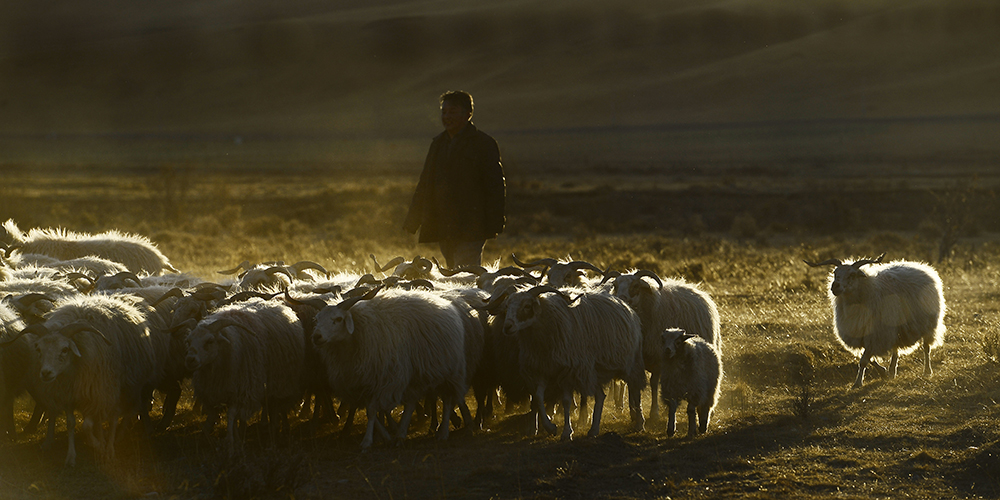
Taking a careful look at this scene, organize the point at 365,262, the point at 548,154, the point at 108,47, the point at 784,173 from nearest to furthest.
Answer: the point at 365,262 < the point at 784,173 < the point at 548,154 < the point at 108,47

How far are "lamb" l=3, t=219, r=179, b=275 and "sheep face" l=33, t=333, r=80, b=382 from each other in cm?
670

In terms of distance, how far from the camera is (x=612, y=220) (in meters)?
41.5

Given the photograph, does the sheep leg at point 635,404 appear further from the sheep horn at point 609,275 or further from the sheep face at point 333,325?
the sheep face at point 333,325

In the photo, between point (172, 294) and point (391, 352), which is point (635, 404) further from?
point (172, 294)

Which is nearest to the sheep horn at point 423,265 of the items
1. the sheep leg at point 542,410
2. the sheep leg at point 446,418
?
the sheep leg at point 446,418

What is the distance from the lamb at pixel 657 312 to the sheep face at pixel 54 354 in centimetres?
523

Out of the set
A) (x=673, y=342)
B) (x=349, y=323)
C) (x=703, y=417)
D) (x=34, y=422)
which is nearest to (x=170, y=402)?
(x=34, y=422)

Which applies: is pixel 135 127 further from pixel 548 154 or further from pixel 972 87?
pixel 972 87

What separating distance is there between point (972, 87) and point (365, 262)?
129108 mm

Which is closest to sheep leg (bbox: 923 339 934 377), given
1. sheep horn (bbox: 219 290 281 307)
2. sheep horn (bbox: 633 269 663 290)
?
sheep horn (bbox: 633 269 663 290)

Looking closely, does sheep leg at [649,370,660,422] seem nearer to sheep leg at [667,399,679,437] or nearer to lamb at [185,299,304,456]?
sheep leg at [667,399,679,437]

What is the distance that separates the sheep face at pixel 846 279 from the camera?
11.3 meters

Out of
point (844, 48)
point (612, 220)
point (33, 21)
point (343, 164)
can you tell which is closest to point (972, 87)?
point (844, 48)

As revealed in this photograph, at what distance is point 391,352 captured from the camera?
8539 mm
